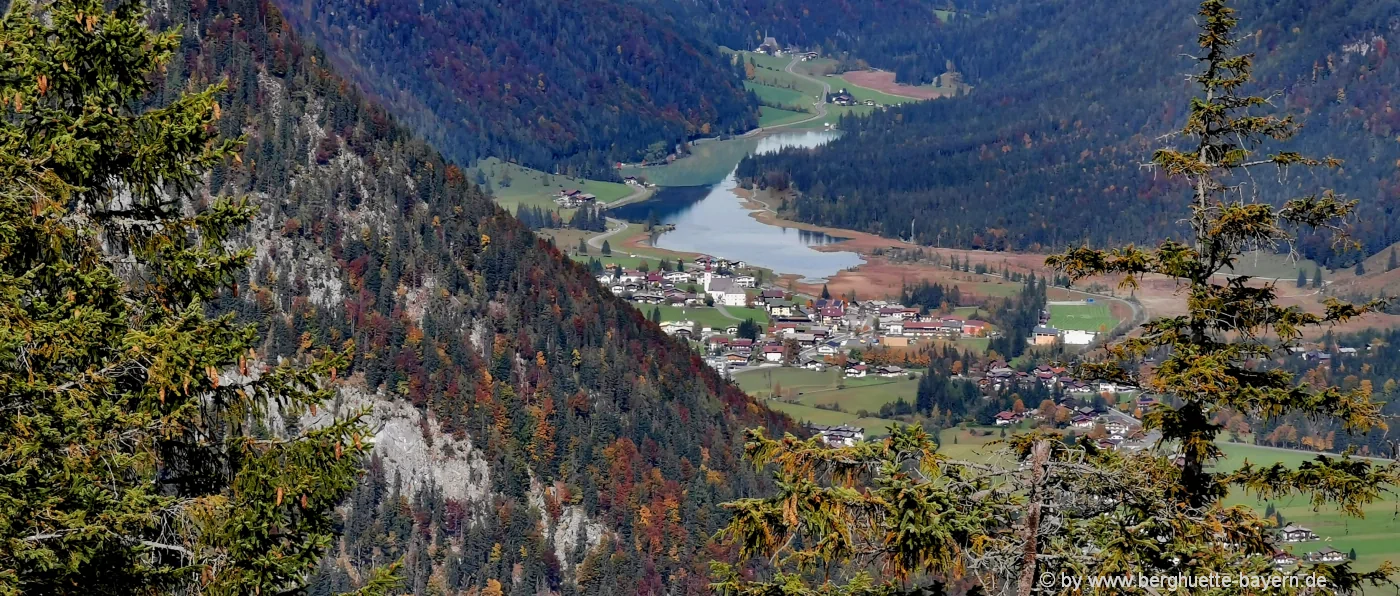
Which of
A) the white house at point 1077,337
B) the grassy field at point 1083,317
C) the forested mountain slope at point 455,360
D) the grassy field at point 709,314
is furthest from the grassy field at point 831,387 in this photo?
the grassy field at point 1083,317

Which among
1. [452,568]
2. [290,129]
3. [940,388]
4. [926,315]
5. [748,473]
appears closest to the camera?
[452,568]

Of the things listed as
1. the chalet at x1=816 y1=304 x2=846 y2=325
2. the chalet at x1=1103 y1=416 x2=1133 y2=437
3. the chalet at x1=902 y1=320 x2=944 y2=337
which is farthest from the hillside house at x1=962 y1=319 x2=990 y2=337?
the chalet at x1=1103 y1=416 x2=1133 y2=437

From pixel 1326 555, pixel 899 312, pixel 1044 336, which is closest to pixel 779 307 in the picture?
pixel 899 312

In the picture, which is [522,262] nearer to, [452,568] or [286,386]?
[452,568]

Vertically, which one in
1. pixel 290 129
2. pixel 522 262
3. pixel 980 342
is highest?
pixel 290 129

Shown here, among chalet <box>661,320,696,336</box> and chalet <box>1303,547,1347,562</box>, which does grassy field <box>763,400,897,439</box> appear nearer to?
chalet <box>661,320,696,336</box>

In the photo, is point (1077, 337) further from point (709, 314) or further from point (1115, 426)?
point (1115, 426)

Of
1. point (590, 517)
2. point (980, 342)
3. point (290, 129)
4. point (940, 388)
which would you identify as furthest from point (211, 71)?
point (980, 342)

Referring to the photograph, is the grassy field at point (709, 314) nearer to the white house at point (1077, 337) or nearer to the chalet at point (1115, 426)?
the white house at point (1077, 337)
